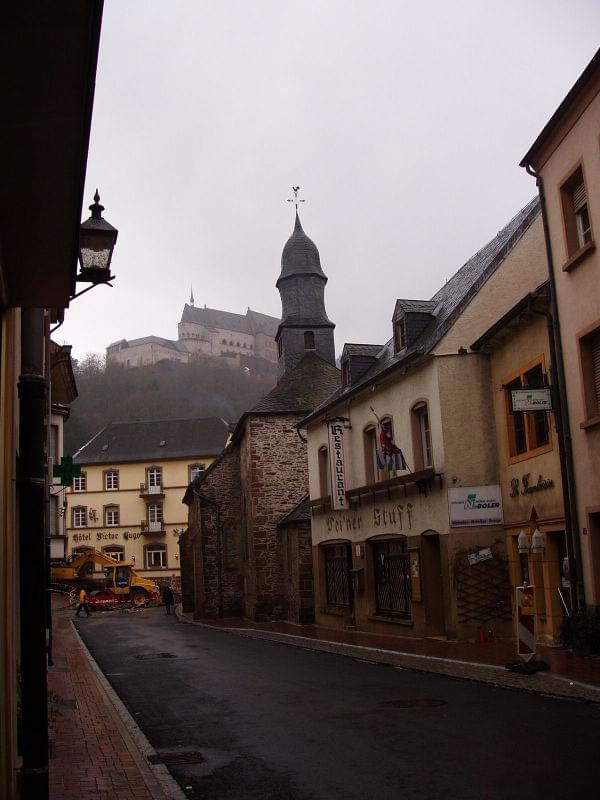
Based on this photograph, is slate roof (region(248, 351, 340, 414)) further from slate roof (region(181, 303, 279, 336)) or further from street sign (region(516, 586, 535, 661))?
slate roof (region(181, 303, 279, 336))

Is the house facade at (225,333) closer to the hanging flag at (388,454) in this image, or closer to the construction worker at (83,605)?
the construction worker at (83,605)

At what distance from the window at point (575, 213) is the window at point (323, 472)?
13413 mm

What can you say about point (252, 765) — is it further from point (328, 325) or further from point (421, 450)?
point (328, 325)

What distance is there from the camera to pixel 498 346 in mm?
18594

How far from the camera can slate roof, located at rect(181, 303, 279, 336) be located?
500ft

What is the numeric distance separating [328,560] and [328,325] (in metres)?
15.0

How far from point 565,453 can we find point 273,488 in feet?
63.1

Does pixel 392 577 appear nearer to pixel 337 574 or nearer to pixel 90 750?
pixel 337 574

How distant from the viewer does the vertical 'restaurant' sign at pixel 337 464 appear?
80.5 ft

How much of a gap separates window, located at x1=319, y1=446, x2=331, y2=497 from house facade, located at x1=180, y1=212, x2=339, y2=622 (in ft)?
8.06

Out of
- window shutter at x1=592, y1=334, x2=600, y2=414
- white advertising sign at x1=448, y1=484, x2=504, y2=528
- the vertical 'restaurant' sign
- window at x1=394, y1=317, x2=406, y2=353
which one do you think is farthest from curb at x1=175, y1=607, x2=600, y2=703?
window at x1=394, y1=317, x2=406, y2=353

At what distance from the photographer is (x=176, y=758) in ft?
26.8

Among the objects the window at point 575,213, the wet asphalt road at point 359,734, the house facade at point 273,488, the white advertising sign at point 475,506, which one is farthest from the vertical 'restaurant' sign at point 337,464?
the window at point 575,213

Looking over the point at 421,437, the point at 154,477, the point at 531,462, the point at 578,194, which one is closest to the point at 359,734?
the point at 531,462
